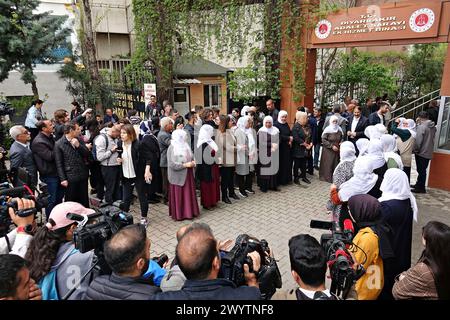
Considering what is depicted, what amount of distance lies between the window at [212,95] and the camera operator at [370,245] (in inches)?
589

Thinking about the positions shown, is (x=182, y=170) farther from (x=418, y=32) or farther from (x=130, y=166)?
(x=418, y=32)

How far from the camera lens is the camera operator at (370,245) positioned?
8.77 ft

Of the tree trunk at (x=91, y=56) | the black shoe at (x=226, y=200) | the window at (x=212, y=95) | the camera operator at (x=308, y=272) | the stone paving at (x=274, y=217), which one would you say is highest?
the tree trunk at (x=91, y=56)

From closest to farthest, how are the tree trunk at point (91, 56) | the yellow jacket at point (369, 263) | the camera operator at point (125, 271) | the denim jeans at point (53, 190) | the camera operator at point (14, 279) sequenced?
1. the camera operator at point (14, 279)
2. the camera operator at point (125, 271)
3. the yellow jacket at point (369, 263)
4. the denim jeans at point (53, 190)
5. the tree trunk at point (91, 56)

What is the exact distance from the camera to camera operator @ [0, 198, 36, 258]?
2459 millimetres

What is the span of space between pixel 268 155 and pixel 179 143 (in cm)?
238

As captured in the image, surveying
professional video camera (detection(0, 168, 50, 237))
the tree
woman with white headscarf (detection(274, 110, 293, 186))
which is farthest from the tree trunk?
professional video camera (detection(0, 168, 50, 237))

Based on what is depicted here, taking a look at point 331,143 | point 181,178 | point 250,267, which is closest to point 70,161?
point 181,178

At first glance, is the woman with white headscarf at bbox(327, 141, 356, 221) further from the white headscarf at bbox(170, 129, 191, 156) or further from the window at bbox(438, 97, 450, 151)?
the window at bbox(438, 97, 450, 151)

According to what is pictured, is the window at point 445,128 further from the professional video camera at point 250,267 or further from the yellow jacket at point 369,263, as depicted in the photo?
the professional video camera at point 250,267

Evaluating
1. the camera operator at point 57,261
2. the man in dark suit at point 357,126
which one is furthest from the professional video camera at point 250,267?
the man in dark suit at point 357,126

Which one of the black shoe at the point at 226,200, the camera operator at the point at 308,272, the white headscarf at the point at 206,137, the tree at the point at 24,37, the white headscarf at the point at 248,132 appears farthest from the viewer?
the tree at the point at 24,37
